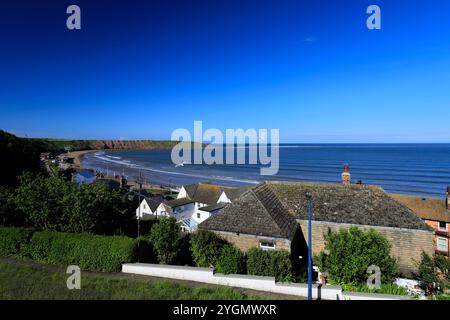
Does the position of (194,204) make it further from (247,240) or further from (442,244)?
(442,244)

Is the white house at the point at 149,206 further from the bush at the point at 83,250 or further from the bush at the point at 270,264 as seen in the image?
the bush at the point at 270,264

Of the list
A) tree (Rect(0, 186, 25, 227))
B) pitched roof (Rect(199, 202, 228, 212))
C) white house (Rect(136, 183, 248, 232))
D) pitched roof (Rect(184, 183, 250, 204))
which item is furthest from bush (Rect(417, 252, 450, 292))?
pitched roof (Rect(184, 183, 250, 204))

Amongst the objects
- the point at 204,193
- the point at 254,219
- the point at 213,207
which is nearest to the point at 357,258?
the point at 254,219

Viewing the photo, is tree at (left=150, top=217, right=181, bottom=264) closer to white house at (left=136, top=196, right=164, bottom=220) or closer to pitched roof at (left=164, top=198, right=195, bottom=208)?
pitched roof at (left=164, top=198, right=195, bottom=208)

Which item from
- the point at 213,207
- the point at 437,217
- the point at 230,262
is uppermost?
the point at 437,217

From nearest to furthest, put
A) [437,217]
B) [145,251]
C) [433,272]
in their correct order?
[433,272]
[145,251]
[437,217]

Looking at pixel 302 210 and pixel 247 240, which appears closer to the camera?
pixel 247 240

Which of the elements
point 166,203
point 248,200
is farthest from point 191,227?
point 248,200
